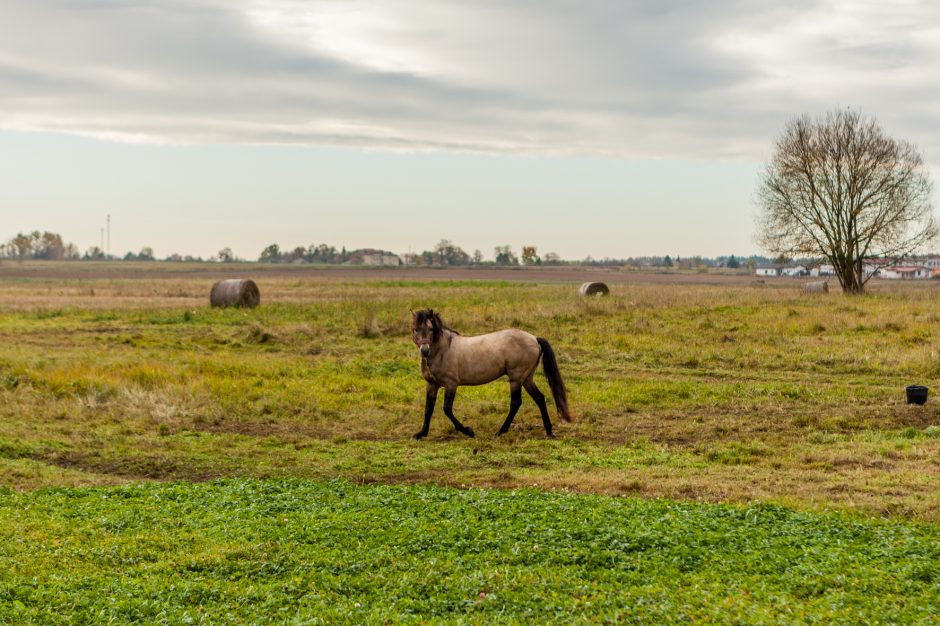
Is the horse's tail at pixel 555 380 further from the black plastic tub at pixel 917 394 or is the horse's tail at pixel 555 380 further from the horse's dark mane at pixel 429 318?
the black plastic tub at pixel 917 394

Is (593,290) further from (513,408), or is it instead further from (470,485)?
(470,485)

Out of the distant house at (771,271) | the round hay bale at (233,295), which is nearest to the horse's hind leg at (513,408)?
the round hay bale at (233,295)

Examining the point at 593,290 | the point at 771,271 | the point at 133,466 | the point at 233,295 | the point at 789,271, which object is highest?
the point at 771,271

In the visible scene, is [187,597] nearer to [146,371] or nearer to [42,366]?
[146,371]

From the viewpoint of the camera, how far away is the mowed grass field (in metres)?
6.91

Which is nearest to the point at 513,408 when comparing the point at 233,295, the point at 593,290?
the point at 233,295

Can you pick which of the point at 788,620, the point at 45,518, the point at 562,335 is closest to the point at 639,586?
the point at 788,620

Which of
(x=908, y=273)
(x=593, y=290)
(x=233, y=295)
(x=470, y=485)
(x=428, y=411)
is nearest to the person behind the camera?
(x=470, y=485)

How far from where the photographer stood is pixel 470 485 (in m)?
11.6

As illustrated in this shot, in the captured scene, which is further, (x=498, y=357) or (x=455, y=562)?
(x=498, y=357)

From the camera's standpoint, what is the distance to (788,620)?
6.18 metres

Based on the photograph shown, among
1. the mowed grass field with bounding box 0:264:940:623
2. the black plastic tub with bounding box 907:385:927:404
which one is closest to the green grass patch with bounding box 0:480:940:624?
the mowed grass field with bounding box 0:264:940:623

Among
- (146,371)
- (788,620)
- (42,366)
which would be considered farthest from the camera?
(42,366)

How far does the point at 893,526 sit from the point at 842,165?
45.4 m
